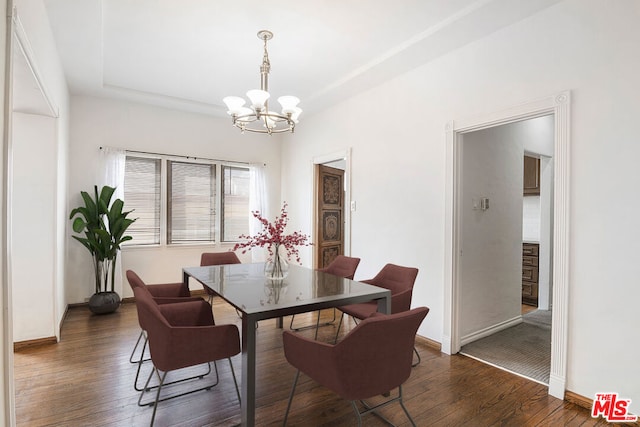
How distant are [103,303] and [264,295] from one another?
3.15 meters

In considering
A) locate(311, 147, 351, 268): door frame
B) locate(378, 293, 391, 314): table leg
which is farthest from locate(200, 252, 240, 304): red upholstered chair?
locate(378, 293, 391, 314): table leg

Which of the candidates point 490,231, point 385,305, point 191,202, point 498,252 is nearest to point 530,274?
point 498,252

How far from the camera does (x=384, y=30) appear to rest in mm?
3055

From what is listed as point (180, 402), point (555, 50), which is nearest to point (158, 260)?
point (180, 402)

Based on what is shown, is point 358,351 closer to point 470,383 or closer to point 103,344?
point 470,383

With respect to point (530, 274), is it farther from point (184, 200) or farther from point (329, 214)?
point (184, 200)

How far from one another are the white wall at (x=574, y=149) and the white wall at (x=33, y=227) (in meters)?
3.57

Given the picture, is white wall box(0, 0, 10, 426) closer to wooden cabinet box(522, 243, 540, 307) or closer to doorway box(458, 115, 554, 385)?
doorway box(458, 115, 554, 385)

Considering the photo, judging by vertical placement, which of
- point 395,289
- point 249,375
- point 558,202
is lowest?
point 249,375

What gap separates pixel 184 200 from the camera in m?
5.41

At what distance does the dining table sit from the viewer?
1.89 meters

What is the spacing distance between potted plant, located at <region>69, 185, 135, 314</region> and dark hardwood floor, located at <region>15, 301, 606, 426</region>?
3.69ft

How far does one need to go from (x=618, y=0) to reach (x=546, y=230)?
3181 millimetres

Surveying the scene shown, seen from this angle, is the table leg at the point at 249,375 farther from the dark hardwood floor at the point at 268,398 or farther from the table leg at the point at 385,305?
the table leg at the point at 385,305
